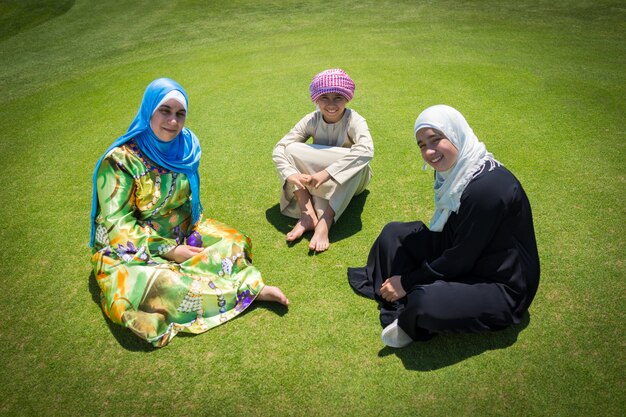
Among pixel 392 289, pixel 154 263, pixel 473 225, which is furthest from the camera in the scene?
pixel 154 263

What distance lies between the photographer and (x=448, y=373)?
2543 millimetres

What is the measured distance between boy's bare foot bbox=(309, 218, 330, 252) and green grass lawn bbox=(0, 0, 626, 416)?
0.10 meters

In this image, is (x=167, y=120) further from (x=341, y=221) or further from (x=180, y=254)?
(x=341, y=221)

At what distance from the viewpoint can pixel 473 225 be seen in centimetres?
252

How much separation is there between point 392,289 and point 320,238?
0.95 metres

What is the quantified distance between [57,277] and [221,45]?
6.98 m

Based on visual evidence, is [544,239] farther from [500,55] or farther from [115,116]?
[115,116]

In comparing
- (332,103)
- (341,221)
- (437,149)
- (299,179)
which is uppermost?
(437,149)

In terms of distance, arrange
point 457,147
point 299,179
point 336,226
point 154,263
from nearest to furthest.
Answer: point 457,147
point 154,263
point 299,179
point 336,226

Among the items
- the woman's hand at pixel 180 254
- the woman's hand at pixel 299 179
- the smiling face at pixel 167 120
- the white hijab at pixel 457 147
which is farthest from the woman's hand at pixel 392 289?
the smiling face at pixel 167 120

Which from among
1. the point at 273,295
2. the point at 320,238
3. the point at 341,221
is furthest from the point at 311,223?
the point at 273,295

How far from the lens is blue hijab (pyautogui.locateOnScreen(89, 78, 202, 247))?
313cm

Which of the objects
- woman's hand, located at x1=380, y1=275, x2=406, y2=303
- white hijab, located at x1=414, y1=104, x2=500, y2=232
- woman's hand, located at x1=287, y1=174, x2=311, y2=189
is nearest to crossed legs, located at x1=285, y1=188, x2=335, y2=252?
woman's hand, located at x1=287, y1=174, x2=311, y2=189

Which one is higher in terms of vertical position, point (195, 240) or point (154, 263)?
point (154, 263)
